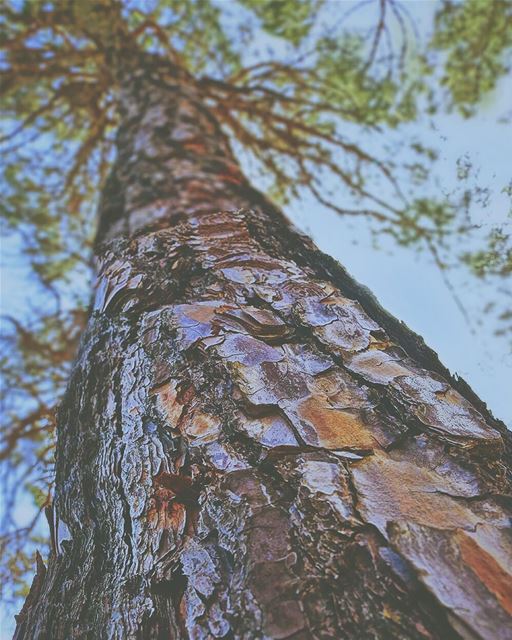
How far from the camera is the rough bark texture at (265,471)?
402mm

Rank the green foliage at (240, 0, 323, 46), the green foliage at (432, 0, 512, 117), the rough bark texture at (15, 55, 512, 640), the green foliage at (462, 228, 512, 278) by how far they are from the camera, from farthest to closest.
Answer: the green foliage at (240, 0, 323, 46) < the green foliage at (432, 0, 512, 117) < the green foliage at (462, 228, 512, 278) < the rough bark texture at (15, 55, 512, 640)

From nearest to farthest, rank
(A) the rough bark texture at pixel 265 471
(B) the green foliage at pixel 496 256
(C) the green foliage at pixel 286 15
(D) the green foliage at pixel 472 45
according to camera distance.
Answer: (A) the rough bark texture at pixel 265 471 → (B) the green foliage at pixel 496 256 → (D) the green foliage at pixel 472 45 → (C) the green foliage at pixel 286 15

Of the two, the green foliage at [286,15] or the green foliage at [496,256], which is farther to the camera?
the green foliage at [286,15]

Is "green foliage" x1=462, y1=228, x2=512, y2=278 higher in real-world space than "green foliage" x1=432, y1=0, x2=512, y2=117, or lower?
lower

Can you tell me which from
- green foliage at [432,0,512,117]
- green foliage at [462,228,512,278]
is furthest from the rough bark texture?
green foliage at [432,0,512,117]

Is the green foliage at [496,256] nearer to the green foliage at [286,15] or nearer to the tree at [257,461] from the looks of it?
the tree at [257,461]

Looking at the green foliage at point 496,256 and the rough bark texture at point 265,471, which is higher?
the green foliage at point 496,256

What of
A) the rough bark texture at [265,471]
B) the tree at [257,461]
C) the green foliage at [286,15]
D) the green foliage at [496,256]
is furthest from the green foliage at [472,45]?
the rough bark texture at [265,471]

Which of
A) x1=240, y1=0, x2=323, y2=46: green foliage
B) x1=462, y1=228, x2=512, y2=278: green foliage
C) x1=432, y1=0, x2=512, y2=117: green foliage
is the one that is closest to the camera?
x1=462, y1=228, x2=512, y2=278: green foliage

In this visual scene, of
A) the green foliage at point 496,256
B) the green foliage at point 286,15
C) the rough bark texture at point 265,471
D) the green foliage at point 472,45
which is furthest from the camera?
the green foliage at point 286,15

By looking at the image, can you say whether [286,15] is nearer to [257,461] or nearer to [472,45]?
[472,45]

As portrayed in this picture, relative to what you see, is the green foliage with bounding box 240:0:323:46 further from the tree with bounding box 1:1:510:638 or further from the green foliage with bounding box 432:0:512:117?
the tree with bounding box 1:1:510:638

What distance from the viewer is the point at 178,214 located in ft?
3.68

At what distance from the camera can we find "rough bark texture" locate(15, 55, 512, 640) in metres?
0.40
